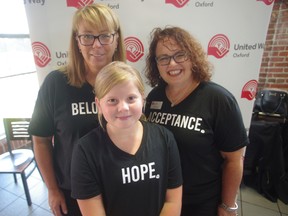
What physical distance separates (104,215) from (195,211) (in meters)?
0.53

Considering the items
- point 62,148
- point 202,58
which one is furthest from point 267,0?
point 62,148

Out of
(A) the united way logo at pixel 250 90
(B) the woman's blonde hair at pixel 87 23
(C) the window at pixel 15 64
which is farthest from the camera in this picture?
(C) the window at pixel 15 64

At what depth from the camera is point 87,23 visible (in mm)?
910

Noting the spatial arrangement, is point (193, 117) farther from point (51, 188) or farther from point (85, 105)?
point (51, 188)

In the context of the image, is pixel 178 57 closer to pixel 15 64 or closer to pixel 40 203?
pixel 40 203

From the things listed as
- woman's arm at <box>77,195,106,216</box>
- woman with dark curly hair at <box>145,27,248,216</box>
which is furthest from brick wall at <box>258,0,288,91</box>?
woman's arm at <box>77,195,106,216</box>

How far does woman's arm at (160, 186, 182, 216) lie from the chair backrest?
202cm

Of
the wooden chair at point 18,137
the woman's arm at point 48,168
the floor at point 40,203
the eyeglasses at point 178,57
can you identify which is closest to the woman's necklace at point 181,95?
the eyeglasses at point 178,57

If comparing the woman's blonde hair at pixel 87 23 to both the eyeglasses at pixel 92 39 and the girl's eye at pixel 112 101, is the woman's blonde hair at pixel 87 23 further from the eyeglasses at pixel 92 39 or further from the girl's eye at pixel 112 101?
the girl's eye at pixel 112 101

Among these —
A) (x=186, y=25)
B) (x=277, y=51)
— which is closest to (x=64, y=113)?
(x=186, y=25)

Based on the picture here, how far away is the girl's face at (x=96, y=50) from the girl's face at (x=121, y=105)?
256 millimetres

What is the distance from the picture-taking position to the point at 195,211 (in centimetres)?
110

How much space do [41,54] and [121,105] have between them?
42.6 inches

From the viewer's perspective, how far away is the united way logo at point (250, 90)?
1557 millimetres
